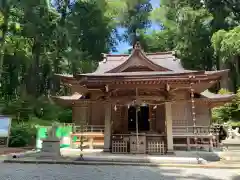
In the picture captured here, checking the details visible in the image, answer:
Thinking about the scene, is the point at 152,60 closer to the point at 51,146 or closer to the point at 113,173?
the point at 51,146

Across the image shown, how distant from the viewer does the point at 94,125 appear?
48.7 ft

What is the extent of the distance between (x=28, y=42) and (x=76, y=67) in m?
5.43

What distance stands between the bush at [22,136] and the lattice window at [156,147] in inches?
301

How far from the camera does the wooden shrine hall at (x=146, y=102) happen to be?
10.5m

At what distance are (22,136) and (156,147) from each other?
327 inches

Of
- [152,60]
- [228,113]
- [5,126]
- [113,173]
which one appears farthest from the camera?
[228,113]

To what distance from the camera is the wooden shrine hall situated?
10.5m

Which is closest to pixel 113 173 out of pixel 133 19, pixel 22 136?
pixel 22 136

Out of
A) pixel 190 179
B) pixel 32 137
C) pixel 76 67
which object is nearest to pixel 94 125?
pixel 32 137

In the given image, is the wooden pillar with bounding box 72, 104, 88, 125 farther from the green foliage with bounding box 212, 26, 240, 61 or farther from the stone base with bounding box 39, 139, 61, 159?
the green foliage with bounding box 212, 26, 240, 61

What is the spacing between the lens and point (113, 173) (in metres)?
7.17

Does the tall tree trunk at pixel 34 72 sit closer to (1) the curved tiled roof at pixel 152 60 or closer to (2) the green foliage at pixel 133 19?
(1) the curved tiled roof at pixel 152 60

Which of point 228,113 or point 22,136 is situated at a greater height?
point 228,113

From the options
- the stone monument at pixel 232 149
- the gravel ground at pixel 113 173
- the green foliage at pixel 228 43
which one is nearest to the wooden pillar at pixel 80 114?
the gravel ground at pixel 113 173
